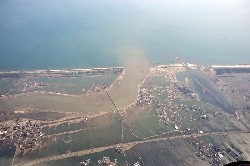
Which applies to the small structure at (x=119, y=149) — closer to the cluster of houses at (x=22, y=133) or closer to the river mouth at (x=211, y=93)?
the cluster of houses at (x=22, y=133)

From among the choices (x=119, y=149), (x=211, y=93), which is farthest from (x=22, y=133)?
(x=211, y=93)

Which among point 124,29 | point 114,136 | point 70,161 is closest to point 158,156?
point 114,136

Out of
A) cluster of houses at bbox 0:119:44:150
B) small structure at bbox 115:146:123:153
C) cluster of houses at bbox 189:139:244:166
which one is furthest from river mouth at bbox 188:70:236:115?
cluster of houses at bbox 0:119:44:150

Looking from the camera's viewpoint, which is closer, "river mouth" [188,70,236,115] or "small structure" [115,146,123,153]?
"small structure" [115,146,123,153]

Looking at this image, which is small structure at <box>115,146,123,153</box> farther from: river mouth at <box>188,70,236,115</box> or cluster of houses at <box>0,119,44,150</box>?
river mouth at <box>188,70,236,115</box>

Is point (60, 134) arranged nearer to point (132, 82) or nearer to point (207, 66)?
point (132, 82)

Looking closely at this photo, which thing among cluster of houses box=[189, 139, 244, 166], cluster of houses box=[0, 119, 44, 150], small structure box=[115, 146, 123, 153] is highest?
cluster of houses box=[0, 119, 44, 150]

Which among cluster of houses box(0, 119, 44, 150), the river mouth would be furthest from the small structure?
the river mouth

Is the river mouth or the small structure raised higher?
the river mouth
